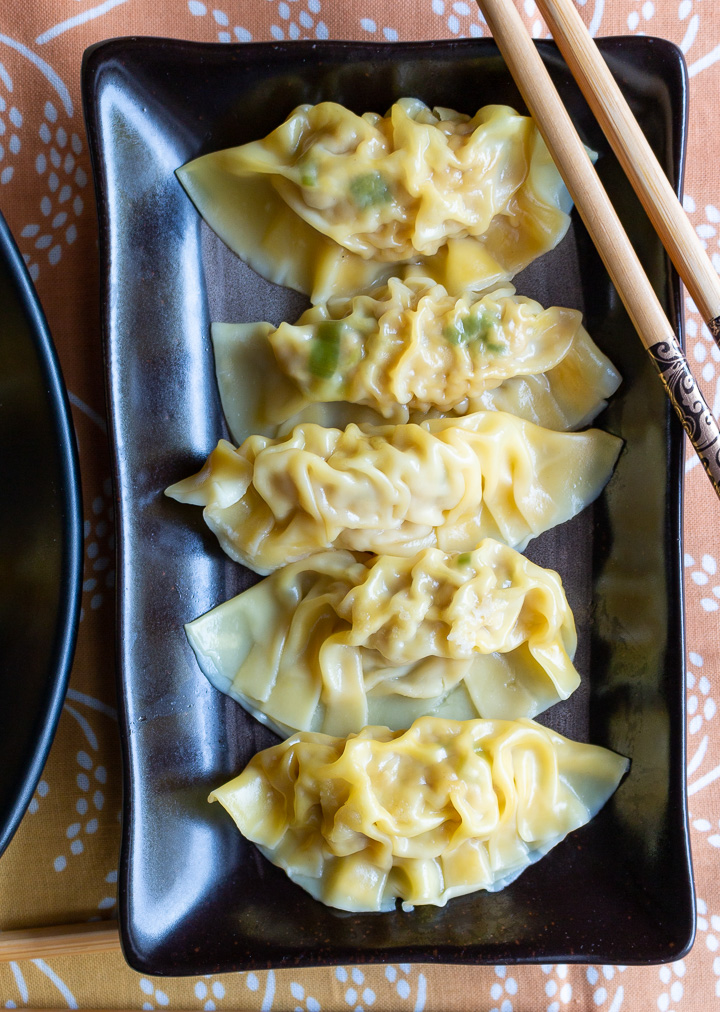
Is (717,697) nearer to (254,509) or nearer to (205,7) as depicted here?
(254,509)

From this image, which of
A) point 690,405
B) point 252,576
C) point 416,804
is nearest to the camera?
point 690,405

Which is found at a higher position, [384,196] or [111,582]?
[384,196]

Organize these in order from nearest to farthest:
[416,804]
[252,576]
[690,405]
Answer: [690,405] → [416,804] → [252,576]

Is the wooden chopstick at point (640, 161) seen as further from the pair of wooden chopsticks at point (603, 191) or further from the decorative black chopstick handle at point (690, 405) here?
the decorative black chopstick handle at point (690, 405)

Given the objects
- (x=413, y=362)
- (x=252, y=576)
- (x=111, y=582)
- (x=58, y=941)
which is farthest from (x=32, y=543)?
(x=58, y=941)

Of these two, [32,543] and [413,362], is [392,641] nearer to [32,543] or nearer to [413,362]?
[413,362]

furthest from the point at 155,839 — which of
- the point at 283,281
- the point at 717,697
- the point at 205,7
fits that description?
the point at 205,7

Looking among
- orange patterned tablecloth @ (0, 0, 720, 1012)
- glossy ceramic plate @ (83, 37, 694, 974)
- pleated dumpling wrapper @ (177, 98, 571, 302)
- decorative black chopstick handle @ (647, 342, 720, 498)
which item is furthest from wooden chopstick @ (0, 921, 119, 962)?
decorative black chopstick handle @ (647, 342, 720, 498)
